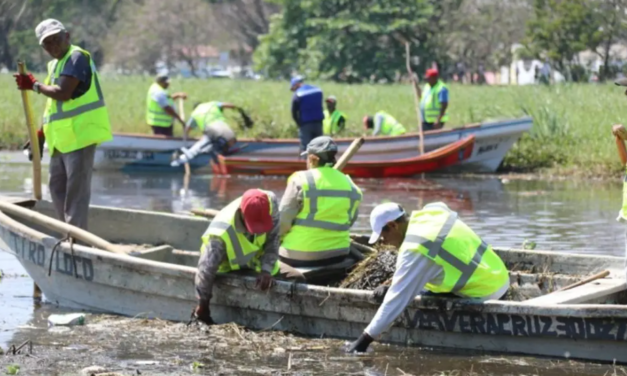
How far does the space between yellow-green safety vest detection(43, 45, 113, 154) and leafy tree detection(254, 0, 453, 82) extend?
123ft

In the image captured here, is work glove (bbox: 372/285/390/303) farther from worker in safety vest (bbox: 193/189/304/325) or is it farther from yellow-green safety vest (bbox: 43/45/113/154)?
yellow-green safety vest (bbox: 43/45/113/154)

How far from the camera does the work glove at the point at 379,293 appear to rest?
8.60 m

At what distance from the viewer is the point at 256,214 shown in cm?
893

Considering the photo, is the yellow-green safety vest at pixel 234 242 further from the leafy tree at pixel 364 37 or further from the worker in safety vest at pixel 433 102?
the leafy tree at pixel 364 37

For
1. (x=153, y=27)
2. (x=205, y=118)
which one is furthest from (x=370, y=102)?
(x=153, y=27)

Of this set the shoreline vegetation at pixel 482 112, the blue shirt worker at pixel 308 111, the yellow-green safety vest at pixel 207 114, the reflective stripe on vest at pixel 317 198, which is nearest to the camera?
the reflective stripe on vest at pixel 317 198

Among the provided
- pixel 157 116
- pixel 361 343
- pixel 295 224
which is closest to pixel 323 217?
pixel 295 224

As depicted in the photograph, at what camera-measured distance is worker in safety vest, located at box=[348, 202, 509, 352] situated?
818 centimetres

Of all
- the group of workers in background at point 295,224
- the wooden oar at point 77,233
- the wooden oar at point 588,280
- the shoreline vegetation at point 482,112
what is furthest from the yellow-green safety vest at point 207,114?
the wooden oar at point 588,280

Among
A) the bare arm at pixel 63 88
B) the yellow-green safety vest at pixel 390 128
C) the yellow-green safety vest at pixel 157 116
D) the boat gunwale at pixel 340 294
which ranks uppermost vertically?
the bare arm at pixel 63 88

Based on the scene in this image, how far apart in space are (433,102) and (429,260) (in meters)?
13.1

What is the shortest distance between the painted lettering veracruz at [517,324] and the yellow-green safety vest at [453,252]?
0.17 m

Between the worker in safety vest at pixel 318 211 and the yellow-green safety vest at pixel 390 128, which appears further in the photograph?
the yellow-green safety vest at pixel 390 128

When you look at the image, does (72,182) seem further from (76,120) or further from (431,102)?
(431,102)
